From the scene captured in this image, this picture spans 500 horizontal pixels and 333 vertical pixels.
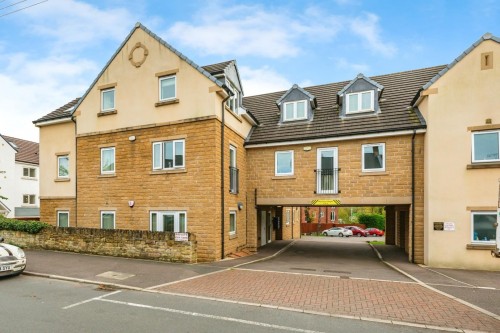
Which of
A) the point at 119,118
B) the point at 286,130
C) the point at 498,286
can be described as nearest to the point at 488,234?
the point at 498,286

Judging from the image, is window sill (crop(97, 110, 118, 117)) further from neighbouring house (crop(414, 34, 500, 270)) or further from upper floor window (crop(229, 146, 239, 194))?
neighbouring house (crop(414, 34, 500, 270))

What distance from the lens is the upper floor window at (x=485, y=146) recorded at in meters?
11.5

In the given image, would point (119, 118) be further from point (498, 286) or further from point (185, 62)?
point (498, 286)

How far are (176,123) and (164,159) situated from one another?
1.67 meters

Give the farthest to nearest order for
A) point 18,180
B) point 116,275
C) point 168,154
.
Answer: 1. point 18,180
2. point 168,154
3. point 116,275

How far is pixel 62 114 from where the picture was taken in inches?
653

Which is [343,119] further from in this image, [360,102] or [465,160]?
[465,160]

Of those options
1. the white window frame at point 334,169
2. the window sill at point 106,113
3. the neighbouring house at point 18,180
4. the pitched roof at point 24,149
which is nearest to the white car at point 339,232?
the white window frame at point 334,169

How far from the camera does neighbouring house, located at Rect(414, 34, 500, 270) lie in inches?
448

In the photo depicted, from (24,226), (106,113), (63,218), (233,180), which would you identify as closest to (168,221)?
(233,180)

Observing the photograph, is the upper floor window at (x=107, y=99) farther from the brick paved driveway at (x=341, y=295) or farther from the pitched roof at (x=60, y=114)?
the brick paved driveway at (x=341, y=295)

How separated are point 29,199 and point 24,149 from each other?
17.9ft

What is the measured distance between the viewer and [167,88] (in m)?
13.6

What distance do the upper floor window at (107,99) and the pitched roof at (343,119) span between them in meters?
6.86
